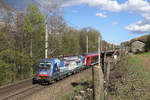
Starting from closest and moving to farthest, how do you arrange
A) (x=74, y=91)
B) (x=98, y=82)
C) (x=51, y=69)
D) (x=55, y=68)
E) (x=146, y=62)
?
(x=98, y=82) → (x=74, y=91) → (x=51, y=69) → (x=55, y=68) → (x=146, y=62)

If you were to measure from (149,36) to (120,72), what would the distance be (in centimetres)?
4335

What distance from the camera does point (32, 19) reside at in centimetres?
2705

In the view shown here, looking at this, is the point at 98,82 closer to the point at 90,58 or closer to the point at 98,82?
the point at 98,82

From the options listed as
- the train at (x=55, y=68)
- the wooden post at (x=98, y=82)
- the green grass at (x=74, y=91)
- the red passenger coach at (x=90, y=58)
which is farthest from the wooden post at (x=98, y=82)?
the red passenger coach at (x=90, y=58)

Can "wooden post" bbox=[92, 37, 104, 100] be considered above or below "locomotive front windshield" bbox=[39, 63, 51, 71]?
above

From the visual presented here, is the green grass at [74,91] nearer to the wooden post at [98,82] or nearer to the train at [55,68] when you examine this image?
the train at [55,68]

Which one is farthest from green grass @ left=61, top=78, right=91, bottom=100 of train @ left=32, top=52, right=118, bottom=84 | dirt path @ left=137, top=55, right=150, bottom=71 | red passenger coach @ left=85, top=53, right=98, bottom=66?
red passenger coach @ left=85, top=53, right=98, bottom=66

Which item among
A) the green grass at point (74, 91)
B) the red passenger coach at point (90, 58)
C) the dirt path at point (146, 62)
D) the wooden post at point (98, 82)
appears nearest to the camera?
the wooden post at point (98, 82)

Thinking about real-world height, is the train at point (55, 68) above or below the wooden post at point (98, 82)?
below

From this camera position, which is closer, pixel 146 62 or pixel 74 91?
pixel 74 91

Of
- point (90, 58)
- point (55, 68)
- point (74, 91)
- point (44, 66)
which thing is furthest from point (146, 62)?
A: point (44, 66)

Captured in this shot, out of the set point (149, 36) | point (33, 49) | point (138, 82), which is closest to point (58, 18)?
point (33, 49)

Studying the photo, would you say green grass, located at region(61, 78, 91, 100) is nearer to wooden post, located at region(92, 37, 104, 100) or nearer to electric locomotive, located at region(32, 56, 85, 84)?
electric locomotive, located at region(32, 56, 85, 84)

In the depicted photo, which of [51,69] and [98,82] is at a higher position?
[98,82]
